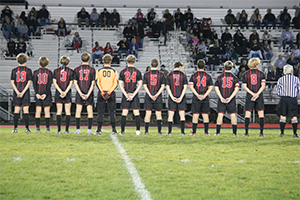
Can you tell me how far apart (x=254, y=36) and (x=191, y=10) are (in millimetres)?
4969

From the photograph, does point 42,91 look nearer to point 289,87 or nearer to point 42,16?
point 289,87

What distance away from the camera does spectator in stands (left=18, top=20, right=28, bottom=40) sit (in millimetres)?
20833

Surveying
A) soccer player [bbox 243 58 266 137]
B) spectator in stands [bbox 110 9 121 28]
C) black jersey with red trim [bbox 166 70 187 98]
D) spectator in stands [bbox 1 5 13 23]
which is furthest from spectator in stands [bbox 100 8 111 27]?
soccer player [bbox 243 58 266 137]

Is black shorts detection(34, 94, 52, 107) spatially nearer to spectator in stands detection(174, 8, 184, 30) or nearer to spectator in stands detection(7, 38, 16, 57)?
spectator in stands detection(7, 38, 16, 57)

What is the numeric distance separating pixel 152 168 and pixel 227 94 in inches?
181

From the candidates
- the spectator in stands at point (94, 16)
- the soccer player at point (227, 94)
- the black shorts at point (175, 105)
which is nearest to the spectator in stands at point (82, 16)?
the spectator in stands at point (94, 16)

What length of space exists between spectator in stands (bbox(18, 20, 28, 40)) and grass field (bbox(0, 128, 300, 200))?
1333cm

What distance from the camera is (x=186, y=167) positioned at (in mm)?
5973

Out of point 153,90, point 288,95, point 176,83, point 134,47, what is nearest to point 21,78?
point 153,90

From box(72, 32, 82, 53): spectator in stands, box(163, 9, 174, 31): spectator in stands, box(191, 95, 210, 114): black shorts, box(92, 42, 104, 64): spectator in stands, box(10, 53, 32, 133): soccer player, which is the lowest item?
box(191, 95, 210, 114): black shorts

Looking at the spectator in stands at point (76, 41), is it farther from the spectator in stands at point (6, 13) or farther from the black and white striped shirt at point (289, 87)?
the black and white striped shirt at point (289, 87)

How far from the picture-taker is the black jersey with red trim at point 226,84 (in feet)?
32.6

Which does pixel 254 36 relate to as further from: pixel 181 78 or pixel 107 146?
pixel 107 146

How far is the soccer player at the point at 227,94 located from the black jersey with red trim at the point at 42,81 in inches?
160
